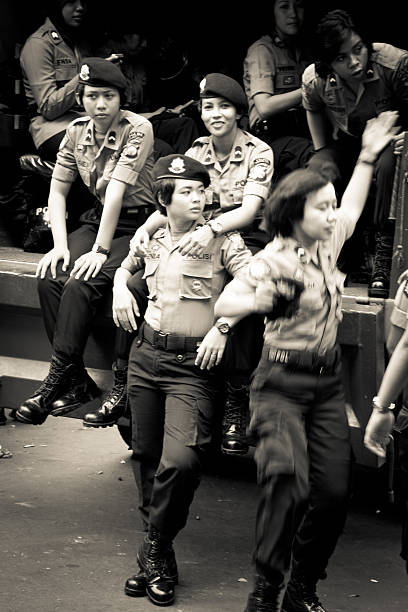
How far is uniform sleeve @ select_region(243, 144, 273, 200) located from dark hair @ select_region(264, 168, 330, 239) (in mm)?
894

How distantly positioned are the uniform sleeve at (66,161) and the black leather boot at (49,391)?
3.09ft

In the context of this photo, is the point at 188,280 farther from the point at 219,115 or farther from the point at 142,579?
the point at 142,579

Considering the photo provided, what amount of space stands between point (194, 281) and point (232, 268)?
0.54 ft

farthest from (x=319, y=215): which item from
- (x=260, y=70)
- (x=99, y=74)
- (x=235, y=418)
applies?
(x=260, y=70)

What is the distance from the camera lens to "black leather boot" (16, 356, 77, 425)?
183 inches

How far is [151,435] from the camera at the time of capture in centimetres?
424

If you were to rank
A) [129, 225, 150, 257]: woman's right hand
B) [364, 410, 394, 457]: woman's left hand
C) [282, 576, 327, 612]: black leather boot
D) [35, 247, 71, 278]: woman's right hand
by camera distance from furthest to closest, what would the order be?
[35, 247, 71, 278]: woman's right hand → [129, 225, 150, 257]: woman's right hand → [282, 576, 327, 612]: black leather boot → [364, 410, 394, 457]: woman's left hand

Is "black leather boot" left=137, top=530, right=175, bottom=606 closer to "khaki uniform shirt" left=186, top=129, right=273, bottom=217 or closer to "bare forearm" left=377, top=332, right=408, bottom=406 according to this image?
"bare forearm" left=377, top=332, right=408, bottom=406

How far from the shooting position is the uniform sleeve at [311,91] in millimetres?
4918

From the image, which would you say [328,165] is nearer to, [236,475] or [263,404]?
[263,404]

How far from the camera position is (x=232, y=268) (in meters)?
4.30

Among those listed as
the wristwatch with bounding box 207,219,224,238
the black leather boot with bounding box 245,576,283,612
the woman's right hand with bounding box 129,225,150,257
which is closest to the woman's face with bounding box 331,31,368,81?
the wristwatch with bounding box 207,219,224,238

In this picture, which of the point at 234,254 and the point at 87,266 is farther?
the point at 87,266

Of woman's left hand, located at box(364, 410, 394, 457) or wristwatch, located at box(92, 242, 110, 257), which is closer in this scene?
woman's left hand, located at box(364, 410, 394, 457)
